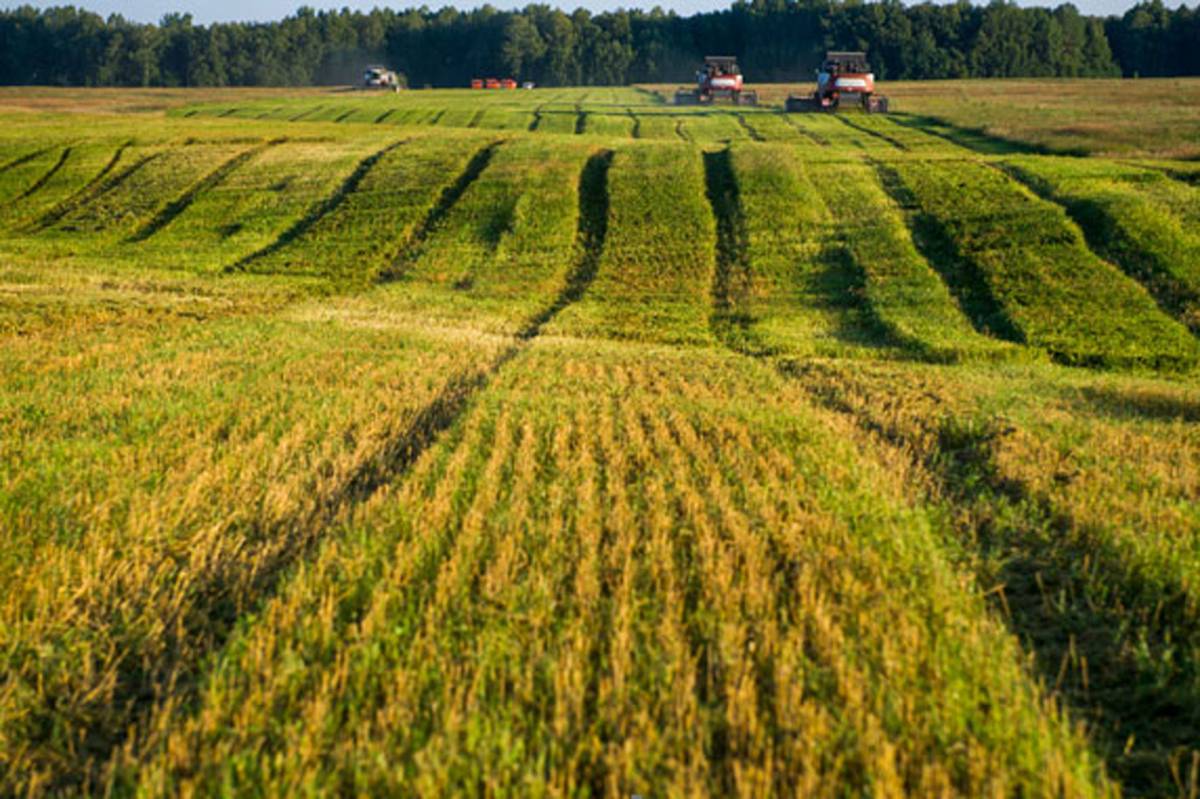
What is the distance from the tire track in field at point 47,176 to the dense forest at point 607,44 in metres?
109

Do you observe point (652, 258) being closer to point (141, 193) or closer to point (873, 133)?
point (141, 193)

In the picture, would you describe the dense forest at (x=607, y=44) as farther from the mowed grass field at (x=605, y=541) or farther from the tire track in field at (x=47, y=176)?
the mowed grass field at (x=605, y=541)

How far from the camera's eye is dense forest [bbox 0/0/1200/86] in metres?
131

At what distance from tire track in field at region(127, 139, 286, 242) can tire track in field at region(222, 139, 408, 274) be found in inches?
223

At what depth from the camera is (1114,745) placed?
539 centimetres

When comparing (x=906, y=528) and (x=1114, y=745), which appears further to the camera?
(x=906, y=528)

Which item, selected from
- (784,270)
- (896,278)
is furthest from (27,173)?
(896,278)

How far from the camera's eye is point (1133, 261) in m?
27.3

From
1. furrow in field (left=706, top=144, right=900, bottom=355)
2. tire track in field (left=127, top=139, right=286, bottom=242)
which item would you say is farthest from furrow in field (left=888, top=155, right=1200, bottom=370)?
tire track in field (left=127, top=139, right=286, bottom=242)

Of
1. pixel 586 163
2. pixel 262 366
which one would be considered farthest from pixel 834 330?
pixel 586 163

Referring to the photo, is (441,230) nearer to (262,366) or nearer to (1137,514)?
(262,366)

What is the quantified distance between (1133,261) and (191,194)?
127 feet

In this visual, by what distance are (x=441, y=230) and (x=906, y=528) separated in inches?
1198

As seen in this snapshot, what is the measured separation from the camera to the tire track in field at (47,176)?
43.2 meters
